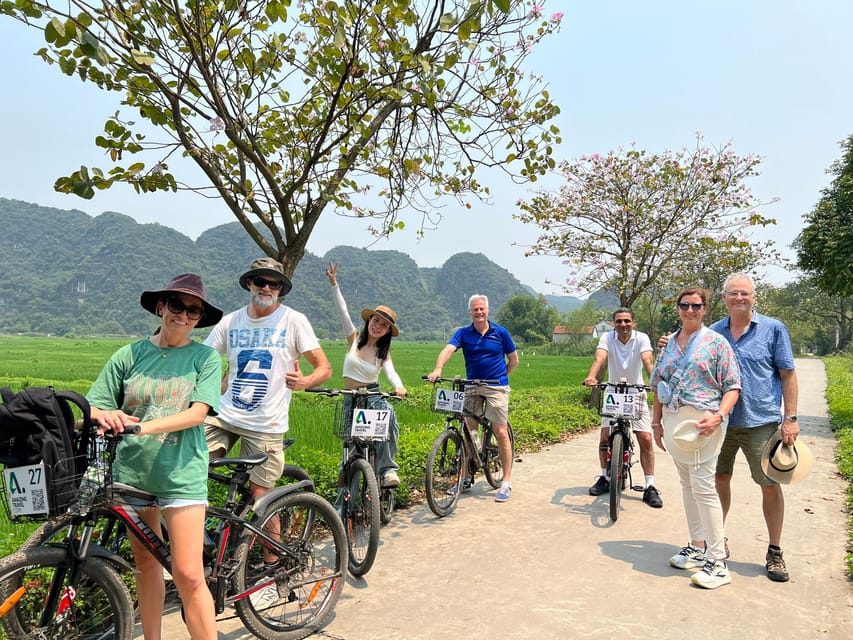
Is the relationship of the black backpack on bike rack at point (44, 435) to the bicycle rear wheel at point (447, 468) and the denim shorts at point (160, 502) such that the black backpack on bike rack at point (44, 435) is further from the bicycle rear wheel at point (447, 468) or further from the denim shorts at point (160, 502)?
the bicycle rear wheel at point (447, 468)

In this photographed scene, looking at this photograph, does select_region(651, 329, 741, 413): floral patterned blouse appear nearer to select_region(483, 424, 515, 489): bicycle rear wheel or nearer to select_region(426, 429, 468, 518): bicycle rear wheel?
select_region(426, 429, 468, 518): bicycle rear wheel

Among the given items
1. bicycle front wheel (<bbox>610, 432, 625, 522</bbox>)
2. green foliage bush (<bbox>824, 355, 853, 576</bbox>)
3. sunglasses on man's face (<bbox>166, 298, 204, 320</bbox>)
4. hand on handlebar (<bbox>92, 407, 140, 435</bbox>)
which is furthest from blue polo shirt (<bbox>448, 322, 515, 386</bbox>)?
hand on handlebar (<bbox>92, 407, 140, 435</bbox>)

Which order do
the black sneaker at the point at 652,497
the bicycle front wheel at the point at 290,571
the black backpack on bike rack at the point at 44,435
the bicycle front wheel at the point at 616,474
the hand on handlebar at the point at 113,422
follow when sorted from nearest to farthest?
the black backpack on bike rack at the point at 44,435 < the hand on handlebar at the point at 113,422 < the bicycle front wheel at the point at 290,571 < the bicycle front wheel at the point at 616,474 < the black sneaker at the point at 652,497

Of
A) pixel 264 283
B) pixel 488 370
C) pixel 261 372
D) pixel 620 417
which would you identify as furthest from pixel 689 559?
pixel 264 283

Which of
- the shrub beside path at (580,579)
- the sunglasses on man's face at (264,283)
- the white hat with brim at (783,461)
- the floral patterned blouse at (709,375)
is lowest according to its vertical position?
the shrub beside path at (580,579)

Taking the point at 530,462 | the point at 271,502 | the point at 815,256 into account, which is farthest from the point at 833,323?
the point at 271,502

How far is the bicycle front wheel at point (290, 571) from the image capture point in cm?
303

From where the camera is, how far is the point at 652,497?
5.77 meters

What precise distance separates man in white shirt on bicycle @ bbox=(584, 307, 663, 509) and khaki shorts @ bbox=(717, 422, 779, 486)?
4.83ft

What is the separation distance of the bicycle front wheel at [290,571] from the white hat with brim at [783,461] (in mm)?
2727

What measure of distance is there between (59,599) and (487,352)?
4145 mm

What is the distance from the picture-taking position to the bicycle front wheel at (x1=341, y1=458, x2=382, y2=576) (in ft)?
12.6

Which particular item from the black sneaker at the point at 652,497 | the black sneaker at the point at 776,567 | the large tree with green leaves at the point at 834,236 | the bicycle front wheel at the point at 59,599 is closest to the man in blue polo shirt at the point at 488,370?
the black sneaker at the point at 652,497

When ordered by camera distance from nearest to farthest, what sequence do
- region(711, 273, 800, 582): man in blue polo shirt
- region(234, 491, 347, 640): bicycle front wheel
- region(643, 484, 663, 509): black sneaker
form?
region(234, 491, 347, 640): bicycle front wheel, region(711, 273, 800, 582): man in blue polo shirt, region(643, 484, 663, 509): black sneaker
